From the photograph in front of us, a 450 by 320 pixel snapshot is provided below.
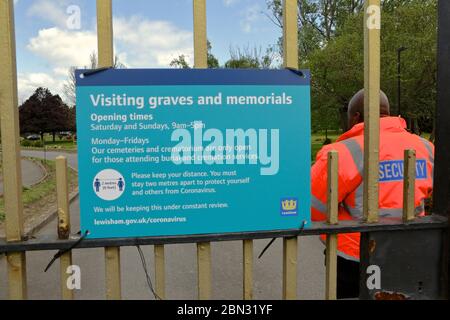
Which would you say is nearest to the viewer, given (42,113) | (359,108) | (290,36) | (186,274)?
(290,36)

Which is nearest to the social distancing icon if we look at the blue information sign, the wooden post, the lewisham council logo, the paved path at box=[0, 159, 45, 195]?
the blue information sign

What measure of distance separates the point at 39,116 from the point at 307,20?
106ft

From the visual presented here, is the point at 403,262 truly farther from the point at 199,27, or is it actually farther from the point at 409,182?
the point at 199,27

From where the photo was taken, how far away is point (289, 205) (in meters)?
1.83

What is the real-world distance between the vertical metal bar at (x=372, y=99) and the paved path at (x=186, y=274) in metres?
2.84

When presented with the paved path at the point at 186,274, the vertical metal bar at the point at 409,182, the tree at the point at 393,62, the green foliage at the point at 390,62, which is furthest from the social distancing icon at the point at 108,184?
the tree at the point at 393,62

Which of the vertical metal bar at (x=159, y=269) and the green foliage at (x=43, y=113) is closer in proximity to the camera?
the vertical metal bar at (x=159, y=269)

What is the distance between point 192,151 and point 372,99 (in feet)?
3.00

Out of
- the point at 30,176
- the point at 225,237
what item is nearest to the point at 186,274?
the point at 225,237

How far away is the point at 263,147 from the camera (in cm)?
178

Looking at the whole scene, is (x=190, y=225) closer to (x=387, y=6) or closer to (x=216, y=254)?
(x=216, y=254)

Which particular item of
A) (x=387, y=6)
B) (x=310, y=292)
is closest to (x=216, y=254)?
(x=310, y=292)

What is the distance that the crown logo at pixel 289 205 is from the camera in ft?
6.00

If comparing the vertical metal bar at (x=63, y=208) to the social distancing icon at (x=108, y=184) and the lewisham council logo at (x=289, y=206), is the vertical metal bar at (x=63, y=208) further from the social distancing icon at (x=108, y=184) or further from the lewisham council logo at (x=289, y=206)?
the lewisham council logo at (x=289, y=206)
